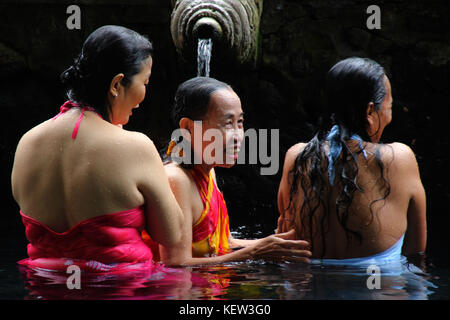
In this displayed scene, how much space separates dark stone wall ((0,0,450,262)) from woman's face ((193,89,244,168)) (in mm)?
2343

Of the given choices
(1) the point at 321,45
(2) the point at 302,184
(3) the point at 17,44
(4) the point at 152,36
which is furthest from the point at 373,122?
(3) the point at 17,44

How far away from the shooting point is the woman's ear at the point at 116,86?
8.67 ft

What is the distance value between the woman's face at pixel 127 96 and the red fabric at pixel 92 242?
45 cm

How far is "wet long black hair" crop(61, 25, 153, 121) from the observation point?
8.59ft

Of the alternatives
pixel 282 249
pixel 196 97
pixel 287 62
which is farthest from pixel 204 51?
pixel 282 249

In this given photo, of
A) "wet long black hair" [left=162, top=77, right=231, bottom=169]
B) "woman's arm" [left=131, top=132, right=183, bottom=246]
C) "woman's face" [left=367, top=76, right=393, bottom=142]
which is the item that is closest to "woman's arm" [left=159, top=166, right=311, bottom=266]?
"woman's arm" [left=131, top=132, right=183, bottom=246]

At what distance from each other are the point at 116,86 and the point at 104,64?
0.37ft

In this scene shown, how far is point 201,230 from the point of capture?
123 inches

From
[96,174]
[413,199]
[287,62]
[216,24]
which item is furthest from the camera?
[287,62]

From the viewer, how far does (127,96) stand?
2713mm

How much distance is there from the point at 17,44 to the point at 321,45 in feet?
10.5

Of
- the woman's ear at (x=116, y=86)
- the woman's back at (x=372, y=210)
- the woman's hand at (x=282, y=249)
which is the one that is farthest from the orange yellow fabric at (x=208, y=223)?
the woman's ear at (x=116, y=86)

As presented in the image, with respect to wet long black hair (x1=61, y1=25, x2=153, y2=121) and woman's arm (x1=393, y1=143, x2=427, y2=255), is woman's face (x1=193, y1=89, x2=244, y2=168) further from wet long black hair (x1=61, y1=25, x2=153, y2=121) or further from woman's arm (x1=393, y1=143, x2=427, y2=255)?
woman's arm (x1=393, y1=143, x2=427, y2=255)

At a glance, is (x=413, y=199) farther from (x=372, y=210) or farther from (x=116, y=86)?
(x=116, y=86)
